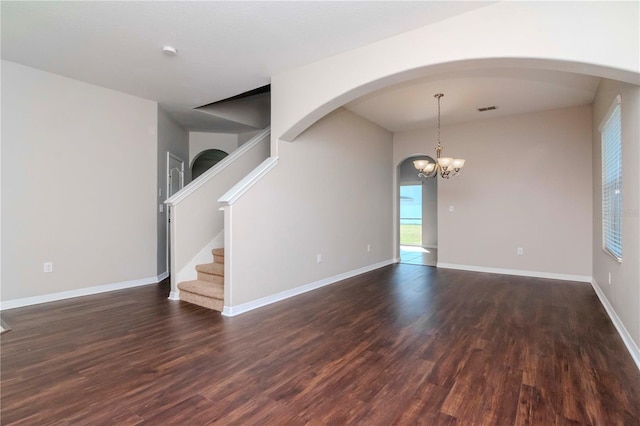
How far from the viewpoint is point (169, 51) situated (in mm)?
3197

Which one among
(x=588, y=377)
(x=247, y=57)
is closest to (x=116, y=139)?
(x=247, y=57)

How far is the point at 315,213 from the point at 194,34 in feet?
8.63

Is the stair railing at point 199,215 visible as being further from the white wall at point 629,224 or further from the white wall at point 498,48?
the white wall at point 629,224

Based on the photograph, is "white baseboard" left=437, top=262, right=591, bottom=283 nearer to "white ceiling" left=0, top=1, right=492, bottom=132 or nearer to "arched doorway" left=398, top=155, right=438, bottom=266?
"arched doorway" left=398, top=155, right=438, bottom=266

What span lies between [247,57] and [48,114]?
2638 mm

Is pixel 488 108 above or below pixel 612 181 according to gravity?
above

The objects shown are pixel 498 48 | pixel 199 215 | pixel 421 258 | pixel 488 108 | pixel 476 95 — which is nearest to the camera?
pixel 498 48

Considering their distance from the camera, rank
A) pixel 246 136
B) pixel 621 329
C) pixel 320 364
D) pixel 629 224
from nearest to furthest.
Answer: pixel 320 364 < pixel 629 224 < pixel 621 329 < pixel 246 136

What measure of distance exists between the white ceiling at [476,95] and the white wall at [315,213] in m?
0.65

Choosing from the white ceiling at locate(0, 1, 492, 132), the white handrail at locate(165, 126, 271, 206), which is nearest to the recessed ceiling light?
the white ceiling at locate(0, 1, 492, 132)

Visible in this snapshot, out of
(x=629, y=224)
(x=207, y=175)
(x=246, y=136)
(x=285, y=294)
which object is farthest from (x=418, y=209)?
(x=629, y=224)

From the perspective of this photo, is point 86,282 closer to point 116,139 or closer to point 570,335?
point 116,139

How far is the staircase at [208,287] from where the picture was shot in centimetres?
358

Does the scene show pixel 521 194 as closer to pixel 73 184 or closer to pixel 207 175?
pixel 207 175
